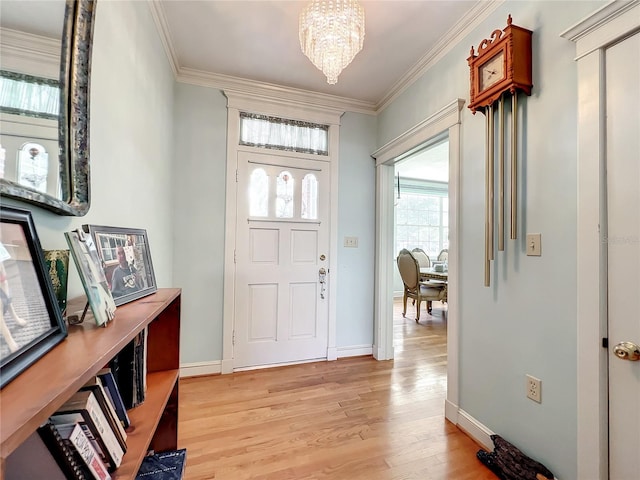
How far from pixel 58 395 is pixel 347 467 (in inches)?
60.9

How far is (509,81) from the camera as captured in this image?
4.76 ft

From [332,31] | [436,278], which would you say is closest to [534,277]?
[332,31]

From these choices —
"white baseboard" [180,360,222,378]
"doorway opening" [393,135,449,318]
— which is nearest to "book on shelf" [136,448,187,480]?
"white baseboard" [180,360,222,378]

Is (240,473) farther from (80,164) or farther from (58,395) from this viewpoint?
(80,164)

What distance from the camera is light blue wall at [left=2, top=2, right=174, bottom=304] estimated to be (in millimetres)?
1100

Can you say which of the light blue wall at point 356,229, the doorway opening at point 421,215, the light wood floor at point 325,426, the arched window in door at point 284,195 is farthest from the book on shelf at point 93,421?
the doorway opening at point 421,215

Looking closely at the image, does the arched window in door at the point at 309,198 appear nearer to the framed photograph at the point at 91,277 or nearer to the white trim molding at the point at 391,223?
the white trim molding at the point at 391,223

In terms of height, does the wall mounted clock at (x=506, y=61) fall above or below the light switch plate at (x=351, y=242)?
above

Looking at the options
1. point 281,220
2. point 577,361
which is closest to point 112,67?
point 281,220

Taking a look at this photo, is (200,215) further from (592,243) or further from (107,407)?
(592,243)

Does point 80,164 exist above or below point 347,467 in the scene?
above

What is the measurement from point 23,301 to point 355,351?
111 inches

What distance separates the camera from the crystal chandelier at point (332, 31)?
1.50m

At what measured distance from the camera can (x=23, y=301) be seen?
600 millimetres
